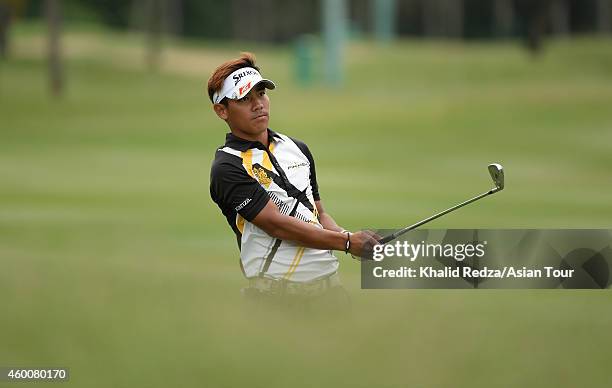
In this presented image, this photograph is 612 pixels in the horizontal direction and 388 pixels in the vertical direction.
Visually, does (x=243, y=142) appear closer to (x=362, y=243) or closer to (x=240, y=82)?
(x=240, y=82)

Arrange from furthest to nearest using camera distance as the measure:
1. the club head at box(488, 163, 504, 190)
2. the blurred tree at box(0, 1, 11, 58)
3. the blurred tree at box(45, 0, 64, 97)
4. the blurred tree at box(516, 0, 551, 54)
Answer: the blurred tree at box(516, 0, 551, 54), the blurred tree at box(0, 1, 11, 58), the blurred tree at box(45, 0, 64, 97), the club head at box(488, 163, 504, 190)

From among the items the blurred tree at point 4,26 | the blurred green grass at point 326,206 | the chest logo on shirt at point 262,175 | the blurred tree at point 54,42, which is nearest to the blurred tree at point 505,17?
the blurred green grass at point 326,206

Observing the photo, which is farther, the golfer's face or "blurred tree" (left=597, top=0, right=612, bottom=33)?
"blurred tree" (left=597, top=0, right=612, bottom=33)

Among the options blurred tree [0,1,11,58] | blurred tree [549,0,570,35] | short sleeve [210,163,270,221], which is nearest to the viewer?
short sleeve [210,163,270,221]

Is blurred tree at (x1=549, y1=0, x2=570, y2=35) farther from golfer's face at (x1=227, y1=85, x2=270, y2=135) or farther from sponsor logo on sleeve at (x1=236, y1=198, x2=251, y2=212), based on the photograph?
sponsor logo on sleeve at (x1=236, y1=198, x2=251, y2=212)

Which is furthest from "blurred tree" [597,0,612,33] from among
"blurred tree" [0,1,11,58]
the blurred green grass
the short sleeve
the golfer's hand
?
the short sleeve

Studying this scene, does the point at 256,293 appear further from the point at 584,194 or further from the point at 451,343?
the point at 584,194

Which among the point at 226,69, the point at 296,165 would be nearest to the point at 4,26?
the point at 226,69

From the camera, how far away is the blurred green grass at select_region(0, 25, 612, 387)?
7.74 metres

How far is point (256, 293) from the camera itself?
637 cm

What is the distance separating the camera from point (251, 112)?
20.7 ft

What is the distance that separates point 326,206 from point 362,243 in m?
14.9

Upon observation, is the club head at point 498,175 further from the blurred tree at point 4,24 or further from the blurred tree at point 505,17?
the blurred tree at point 505,17

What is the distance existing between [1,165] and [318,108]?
17797 millimetres
